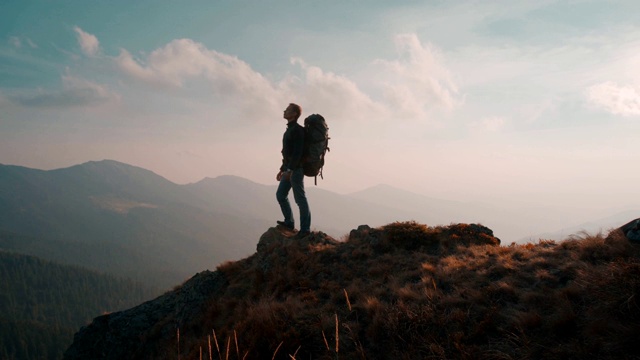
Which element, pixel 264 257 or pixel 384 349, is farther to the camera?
pixel 264 257

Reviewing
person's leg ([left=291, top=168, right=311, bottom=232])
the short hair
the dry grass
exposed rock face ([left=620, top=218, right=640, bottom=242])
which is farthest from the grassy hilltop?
the short hair

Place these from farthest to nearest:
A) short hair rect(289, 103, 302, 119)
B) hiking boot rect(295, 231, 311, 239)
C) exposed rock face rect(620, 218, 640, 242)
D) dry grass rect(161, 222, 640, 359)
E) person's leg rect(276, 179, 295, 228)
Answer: hiking boot rect(295, 231, 311, 239) → person's leg rect(276, 179, 295, 228) → short hair rect(289, 103, 302, 119) → exposed rock face rect(620, 218, 640, 242) → dry grass rect(161, 222, 640, 359)

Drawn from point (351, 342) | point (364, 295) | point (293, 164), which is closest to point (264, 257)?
point (293, 164)

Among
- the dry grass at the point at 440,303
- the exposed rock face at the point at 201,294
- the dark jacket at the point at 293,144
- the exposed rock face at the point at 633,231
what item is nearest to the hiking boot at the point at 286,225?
the exposed rock face at the point at 201,294

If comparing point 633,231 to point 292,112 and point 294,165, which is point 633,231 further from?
point 292,112

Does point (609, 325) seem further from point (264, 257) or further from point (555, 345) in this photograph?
point (264, 257)

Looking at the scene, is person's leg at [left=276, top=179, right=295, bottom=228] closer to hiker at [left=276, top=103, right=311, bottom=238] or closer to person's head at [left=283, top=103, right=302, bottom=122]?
hiker at [left=276, top=103, right=311, bottom=238]

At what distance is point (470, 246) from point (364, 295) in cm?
496

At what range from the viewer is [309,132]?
37.4 feet

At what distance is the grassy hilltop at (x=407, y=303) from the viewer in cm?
434

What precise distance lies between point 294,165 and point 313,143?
3.65 feet

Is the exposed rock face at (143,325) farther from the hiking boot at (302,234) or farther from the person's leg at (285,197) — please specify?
the person's leg at (285,197)

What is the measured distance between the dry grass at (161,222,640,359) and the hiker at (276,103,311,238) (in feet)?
5.50

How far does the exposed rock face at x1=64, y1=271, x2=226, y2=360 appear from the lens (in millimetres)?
9914
